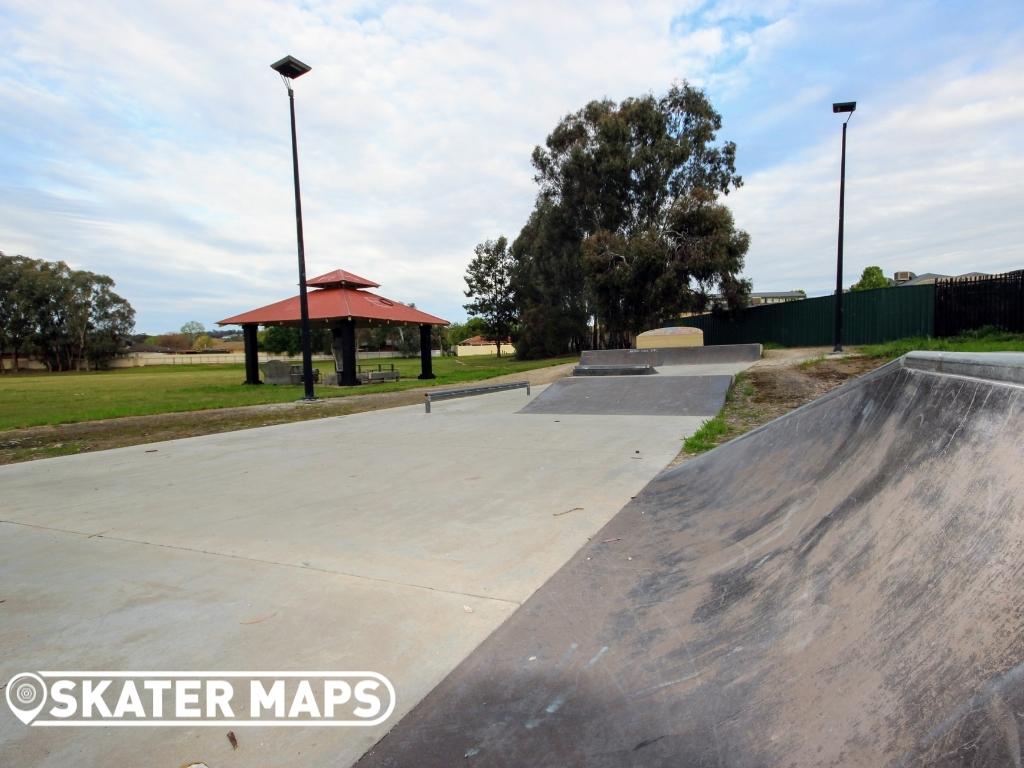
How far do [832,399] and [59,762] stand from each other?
5.33m

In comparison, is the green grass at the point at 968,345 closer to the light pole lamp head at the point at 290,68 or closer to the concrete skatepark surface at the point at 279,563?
the concrete skatepark surface at the point at 279,563

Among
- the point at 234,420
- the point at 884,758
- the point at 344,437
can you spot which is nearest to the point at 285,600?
the point at 884,758

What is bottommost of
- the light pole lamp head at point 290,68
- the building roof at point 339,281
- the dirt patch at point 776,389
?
the dirt patch at point 776,389

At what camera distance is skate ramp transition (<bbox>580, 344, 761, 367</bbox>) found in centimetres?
1952

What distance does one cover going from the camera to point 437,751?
6.02 feet

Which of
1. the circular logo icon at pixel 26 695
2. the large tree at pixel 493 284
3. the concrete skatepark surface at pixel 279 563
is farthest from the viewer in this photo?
the large tree at pixel 493 284

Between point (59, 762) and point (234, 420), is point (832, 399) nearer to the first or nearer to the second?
point (59, 762)

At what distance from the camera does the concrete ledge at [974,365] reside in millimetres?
2418

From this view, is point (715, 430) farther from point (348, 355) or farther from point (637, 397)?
point (348, 355)

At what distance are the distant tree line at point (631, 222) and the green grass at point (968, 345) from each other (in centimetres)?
1294

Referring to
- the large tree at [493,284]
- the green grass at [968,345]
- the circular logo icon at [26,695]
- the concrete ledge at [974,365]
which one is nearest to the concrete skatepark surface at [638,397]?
the green grass at [968,345]

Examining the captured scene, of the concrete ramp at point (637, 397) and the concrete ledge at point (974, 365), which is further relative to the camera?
the concrete ramp at point (637, 397)

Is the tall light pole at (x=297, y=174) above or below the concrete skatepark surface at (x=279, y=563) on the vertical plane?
above

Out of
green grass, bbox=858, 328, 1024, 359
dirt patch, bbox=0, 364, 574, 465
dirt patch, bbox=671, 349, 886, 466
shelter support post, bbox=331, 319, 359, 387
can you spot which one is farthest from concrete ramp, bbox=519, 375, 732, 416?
shelter support post, bbox=331, 319, 359, 387
